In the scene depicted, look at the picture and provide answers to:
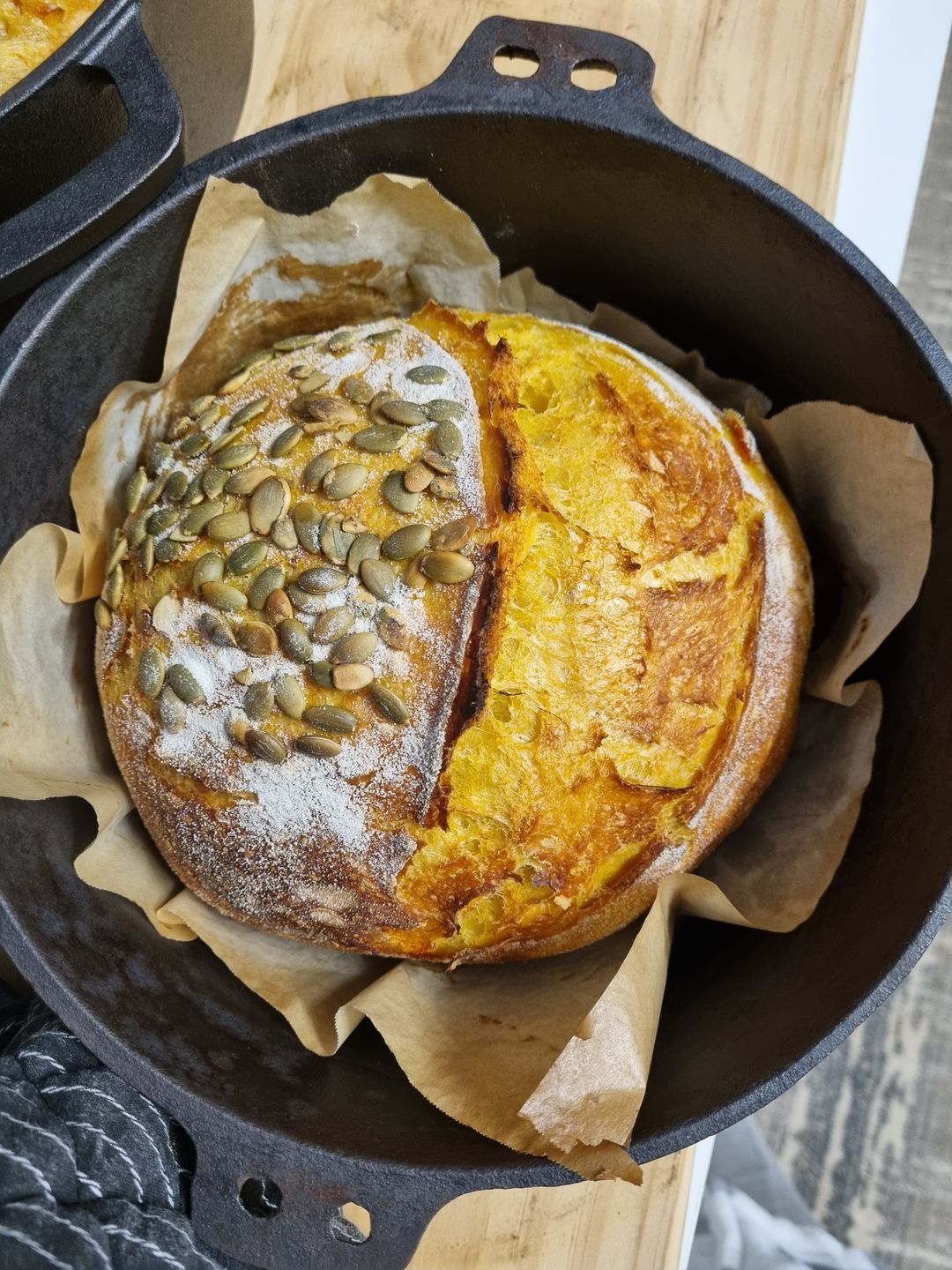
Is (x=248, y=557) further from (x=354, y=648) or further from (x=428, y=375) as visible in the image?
(x=428, y=375)

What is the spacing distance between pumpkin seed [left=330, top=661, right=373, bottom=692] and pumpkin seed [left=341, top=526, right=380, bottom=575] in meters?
0.08

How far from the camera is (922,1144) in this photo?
6.08 ft

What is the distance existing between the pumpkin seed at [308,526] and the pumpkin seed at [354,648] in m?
0.08

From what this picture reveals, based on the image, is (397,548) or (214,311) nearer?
(397,548)

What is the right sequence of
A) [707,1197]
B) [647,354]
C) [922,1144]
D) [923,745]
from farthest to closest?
[922,1144] < [707,1197] < [647,354] < [923,745]

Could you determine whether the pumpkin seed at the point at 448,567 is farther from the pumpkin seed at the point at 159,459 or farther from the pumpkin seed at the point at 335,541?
the pumpkin seed at the point at 159,459

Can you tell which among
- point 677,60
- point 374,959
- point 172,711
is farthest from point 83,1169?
point 677,60

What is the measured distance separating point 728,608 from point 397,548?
312 mm

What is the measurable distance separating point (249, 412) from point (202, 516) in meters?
0.12

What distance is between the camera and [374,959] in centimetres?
114

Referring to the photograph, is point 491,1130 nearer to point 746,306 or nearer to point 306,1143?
point 306,1143

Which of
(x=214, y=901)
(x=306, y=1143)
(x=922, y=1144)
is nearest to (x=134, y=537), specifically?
(x=214, y=901)

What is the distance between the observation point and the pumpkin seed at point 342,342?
1087 mm

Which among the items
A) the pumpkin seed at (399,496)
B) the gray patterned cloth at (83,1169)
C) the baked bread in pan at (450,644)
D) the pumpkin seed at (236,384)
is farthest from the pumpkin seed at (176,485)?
the gray patterned cloth at (83,1169)
